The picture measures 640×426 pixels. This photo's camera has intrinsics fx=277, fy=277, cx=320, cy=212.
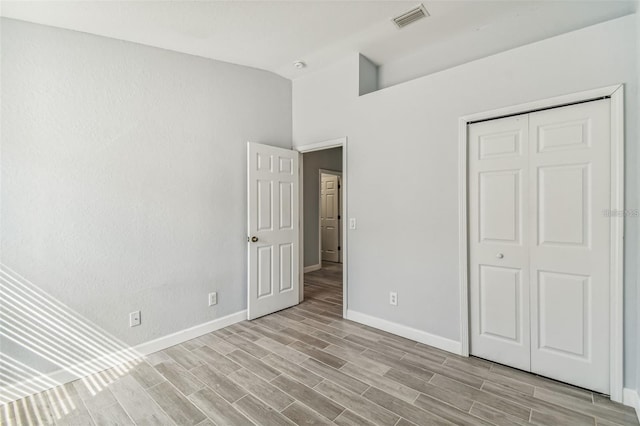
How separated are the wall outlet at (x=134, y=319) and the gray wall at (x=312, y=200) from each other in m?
3.42

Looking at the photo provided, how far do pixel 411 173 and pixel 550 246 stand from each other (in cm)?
125

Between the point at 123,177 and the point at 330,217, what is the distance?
4.85 metres

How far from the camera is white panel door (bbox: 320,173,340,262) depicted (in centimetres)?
666

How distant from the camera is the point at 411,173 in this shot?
276 centimetres

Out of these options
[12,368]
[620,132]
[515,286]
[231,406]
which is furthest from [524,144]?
[12,368]

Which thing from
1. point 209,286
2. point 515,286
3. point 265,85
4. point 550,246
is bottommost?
point 209,286

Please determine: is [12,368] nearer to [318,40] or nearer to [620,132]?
[318,40]

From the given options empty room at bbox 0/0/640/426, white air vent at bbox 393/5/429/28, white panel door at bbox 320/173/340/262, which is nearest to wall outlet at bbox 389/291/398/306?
empty room at bbox 0/0/640/426

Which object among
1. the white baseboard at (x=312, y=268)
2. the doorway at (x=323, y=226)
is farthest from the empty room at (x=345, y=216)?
the white baseboard at (x=312, y=268)

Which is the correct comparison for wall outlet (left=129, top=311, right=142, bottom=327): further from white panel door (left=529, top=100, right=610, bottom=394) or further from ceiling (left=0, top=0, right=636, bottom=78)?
white panel door (left=529, top=100, right=610, bottom=394)

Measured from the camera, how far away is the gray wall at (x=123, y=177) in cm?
200

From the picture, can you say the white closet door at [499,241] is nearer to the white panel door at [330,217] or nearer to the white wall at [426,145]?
the white wall at [426,145]

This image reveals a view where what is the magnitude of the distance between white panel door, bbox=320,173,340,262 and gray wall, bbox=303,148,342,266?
71 centimetres

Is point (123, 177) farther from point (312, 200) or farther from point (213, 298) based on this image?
point (312, 200)
